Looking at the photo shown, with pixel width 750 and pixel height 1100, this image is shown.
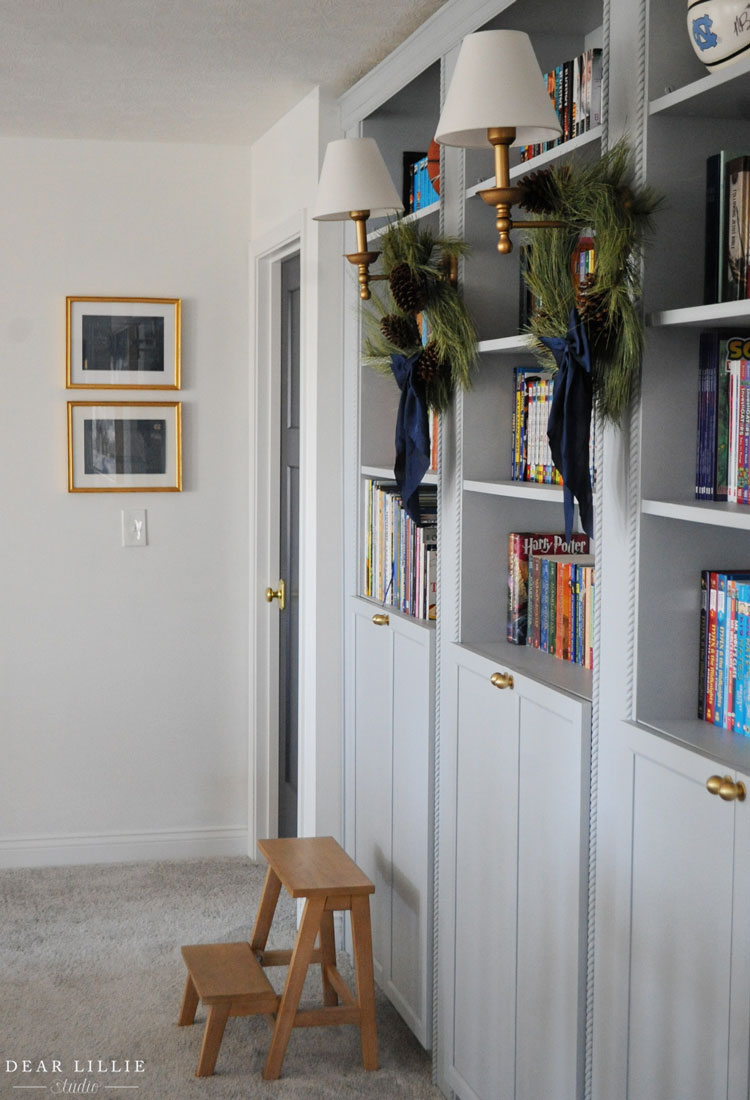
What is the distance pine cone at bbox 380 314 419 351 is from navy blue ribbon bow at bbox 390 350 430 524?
32 millimetres

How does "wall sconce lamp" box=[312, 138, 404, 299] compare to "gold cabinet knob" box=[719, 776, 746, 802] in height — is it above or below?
above

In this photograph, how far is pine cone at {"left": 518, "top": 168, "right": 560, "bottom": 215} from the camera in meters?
1.97

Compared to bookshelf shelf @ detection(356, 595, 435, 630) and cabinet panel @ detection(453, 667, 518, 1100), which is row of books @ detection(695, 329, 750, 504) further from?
bookshelf shelf @ detection(356, 595, 435, 630)

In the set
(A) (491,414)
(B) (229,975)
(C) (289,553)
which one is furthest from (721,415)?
(C) (289,553)

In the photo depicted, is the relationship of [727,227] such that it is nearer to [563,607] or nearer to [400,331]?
[563,607]

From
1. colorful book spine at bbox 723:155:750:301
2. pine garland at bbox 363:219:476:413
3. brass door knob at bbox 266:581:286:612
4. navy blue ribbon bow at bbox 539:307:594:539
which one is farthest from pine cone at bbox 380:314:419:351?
brass door knob at bbox 266:581:286:612

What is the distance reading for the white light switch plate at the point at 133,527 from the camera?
4.24 meters

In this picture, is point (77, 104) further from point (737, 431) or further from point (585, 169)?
point (737, 431)

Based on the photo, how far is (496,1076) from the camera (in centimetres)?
246

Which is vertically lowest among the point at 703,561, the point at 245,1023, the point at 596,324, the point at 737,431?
the point at 245,1023

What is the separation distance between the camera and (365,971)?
2.81m

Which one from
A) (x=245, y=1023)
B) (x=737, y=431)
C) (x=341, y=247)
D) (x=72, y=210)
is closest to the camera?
(x=737, y=431)

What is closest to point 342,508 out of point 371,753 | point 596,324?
point 371,753

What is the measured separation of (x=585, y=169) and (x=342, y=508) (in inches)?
68.3
